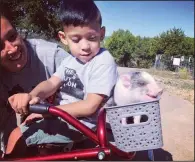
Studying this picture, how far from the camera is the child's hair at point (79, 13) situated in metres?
1.29

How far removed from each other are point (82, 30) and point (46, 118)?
403 millimetres

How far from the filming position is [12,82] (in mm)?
1554

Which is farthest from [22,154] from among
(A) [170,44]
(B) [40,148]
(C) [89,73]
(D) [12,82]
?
(A) [170,44]

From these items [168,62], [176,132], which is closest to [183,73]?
[168,62]

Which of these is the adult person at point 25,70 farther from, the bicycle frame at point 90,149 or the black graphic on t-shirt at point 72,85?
the bicycle frame at point 90,149

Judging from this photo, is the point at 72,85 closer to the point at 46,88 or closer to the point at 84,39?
the point at 46,88

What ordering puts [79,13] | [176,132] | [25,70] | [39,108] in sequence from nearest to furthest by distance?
1. [39,108]
2. [79,13]
3. [25,70]
4. [176,132]

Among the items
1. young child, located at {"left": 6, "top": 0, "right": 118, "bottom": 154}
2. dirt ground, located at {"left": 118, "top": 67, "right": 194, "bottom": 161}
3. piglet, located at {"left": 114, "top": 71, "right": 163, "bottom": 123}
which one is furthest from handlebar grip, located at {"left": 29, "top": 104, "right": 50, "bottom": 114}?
dirt ground, located at {"left": 118, "top": 67, "right": 194, "bottom": 161}

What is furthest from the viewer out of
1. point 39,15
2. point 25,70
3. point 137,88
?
point 39,15

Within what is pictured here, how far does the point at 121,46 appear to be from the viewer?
2.71m

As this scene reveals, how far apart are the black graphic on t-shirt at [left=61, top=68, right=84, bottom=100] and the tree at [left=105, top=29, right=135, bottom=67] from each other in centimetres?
87

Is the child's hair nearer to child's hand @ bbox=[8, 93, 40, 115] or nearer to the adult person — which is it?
the adult person

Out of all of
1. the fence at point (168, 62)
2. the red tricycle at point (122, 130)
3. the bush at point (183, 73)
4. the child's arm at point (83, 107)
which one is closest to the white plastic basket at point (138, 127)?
the red tricycle at point (122, 130)

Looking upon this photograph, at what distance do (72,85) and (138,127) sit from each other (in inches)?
17.7
